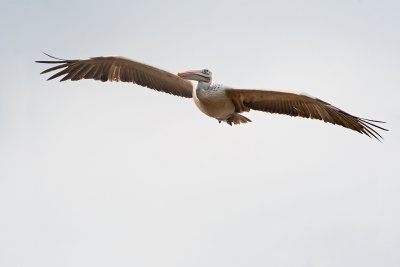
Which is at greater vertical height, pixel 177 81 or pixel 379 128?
pixel 177 81

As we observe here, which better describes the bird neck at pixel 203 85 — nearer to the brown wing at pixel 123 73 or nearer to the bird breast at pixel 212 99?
the bird breast at pixel 212 99

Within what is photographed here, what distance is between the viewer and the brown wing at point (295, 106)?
16750 millimetres

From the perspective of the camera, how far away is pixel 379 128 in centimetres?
1638

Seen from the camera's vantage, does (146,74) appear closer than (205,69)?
No

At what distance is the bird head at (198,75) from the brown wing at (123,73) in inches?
69.7

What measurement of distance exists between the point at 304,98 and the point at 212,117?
2.37 m

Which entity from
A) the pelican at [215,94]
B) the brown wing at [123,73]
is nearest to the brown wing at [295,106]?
the pelican at [215,94]

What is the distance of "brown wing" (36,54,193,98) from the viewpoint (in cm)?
1864

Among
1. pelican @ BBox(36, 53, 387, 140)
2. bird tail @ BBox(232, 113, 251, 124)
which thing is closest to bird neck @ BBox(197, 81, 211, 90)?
pelican @ BBox(36, 53, 387, 140)

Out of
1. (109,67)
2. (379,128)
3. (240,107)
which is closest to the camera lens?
(379,128)

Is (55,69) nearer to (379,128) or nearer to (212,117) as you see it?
(212,117)

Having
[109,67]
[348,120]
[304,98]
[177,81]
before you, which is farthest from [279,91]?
[109,67]

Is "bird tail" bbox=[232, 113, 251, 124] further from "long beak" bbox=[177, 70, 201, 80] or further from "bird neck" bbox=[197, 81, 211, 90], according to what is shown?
"long beak" bbox=[177, 70, 201, 80]

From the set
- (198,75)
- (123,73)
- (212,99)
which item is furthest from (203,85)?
(123,73)
